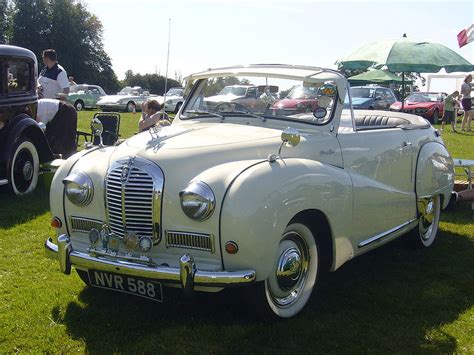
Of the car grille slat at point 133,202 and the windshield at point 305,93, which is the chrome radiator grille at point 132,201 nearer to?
the car grille slat at point 133,202

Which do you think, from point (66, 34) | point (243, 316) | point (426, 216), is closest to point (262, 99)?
point (243, 316)

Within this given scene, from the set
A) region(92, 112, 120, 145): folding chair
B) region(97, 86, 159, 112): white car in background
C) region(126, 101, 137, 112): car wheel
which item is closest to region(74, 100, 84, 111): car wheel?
region(97, 86, 159, 112): white car in background

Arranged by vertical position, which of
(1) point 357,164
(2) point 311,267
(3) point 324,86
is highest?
(3) point 324,86

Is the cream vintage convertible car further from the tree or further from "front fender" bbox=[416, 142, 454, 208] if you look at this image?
the tree

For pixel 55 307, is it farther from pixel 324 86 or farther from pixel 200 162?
pixel 324 86

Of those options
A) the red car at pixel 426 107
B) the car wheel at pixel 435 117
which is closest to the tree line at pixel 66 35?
the red car at pixel 426 107

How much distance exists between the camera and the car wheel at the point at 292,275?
3467 millimetres

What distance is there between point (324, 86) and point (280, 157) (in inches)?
40.4

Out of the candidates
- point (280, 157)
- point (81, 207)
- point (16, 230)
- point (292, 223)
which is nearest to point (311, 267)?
point (292, 223)

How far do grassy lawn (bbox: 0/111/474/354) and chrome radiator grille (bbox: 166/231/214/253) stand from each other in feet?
1.58

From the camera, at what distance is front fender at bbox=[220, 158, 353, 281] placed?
314cm

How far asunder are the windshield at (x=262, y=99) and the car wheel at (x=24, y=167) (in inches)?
128

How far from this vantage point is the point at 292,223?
11.5 feet

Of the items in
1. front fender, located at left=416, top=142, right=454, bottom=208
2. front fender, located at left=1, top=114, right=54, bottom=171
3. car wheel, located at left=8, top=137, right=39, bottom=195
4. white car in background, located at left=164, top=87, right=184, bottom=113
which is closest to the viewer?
front fender, located at left=416, top=142, right=454, bottom=208
